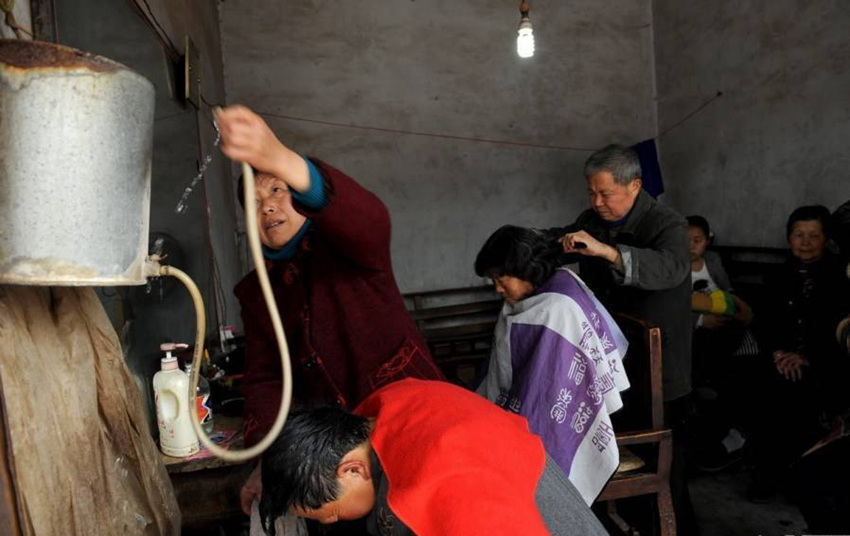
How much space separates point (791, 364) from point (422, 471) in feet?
9.60

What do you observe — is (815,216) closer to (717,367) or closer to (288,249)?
(717,367)

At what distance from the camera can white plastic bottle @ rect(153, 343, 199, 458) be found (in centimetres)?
156

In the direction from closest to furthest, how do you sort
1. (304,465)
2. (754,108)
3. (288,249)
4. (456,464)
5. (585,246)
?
(456,464), (304,465), (288,249), (585,246), (754,108)

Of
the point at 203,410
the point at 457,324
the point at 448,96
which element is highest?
the point at 448,96

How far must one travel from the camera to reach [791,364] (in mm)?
3096

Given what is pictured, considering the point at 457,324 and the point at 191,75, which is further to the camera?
the point at 457,324

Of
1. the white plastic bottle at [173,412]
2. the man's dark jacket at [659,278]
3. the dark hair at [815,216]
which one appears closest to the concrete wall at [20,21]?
the white plastic bottle at [173,412]

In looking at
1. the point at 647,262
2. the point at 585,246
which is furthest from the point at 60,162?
the point at 647,262

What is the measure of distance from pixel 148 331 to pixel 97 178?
1675mm

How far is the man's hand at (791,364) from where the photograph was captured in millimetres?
3070

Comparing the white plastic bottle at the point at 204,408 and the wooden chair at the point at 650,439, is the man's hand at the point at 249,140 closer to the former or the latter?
the white plastic bottle at the point at 204,408

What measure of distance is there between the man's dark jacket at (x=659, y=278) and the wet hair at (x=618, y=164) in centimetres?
14

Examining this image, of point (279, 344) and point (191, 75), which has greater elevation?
point (191, 75)

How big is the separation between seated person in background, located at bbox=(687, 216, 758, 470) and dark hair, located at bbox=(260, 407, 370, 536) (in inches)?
122
